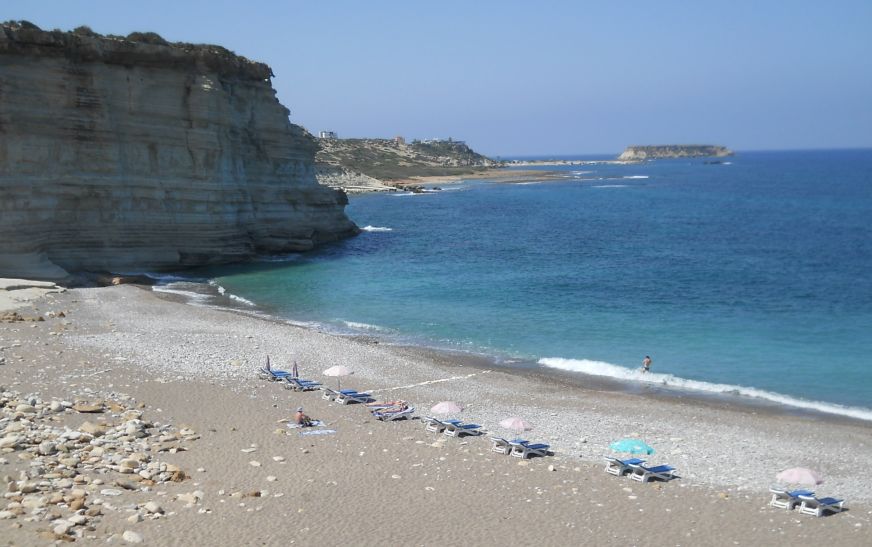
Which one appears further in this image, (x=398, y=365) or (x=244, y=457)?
(x=398, y=365)

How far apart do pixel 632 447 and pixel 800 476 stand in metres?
3.45

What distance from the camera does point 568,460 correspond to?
16766 mm

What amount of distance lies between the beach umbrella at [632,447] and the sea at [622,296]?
657 centimetres

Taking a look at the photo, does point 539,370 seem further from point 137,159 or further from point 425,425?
point 137,159

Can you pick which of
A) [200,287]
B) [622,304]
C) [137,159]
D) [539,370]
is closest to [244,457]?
[539,370]

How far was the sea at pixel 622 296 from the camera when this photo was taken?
83.6 ft

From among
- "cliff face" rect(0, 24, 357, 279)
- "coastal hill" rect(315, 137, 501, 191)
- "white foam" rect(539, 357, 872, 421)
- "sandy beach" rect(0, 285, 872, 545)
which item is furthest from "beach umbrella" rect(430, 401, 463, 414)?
"coastal hill" rect(315, 137, 501, 191)

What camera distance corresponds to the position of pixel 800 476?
617 inches

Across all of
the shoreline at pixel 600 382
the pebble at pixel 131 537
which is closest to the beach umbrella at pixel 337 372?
the shoreline at pixel 600 382

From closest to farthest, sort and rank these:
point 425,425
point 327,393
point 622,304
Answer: point 425,425 < point 327,393 < point 622,304

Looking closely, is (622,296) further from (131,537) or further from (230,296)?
(131,537)

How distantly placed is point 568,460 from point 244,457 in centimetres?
704

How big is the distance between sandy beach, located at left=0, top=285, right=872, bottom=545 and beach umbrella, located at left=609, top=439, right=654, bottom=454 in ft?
1.32

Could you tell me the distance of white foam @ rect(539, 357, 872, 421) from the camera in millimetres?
21594
